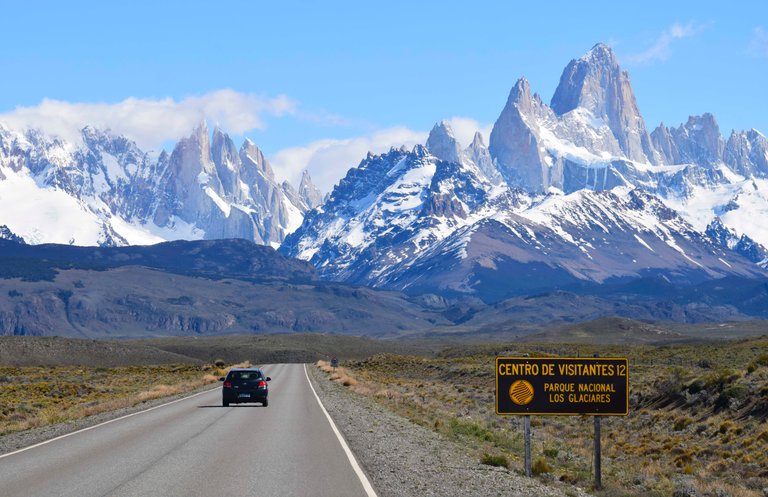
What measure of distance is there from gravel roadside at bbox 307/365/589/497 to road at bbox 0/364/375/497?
66cm

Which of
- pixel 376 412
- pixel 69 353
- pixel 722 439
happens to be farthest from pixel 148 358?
pixel 722 439

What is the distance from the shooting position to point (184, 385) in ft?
220

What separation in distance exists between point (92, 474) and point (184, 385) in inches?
1856

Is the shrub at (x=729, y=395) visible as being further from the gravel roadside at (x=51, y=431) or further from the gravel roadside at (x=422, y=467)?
the gravel roadside at (x=51, y=431)

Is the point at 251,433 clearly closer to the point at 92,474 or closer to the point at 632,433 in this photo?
the point at 92,474

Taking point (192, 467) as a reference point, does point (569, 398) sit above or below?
above

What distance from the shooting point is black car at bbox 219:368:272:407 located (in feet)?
147

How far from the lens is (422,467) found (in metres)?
22.3

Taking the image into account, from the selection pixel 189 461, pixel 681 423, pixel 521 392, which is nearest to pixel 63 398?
pixel 681 423

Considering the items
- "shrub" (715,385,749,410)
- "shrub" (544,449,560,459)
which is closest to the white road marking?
"shrub" (544,449,560,459)

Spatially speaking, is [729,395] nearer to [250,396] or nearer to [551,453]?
[551,453]

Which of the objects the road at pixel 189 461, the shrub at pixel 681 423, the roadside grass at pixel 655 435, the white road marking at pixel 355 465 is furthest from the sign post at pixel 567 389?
the shrub at pixel 681 423

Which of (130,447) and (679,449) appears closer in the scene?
(130,447)

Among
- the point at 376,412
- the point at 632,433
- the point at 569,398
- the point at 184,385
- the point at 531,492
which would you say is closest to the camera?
the point at 531,492
